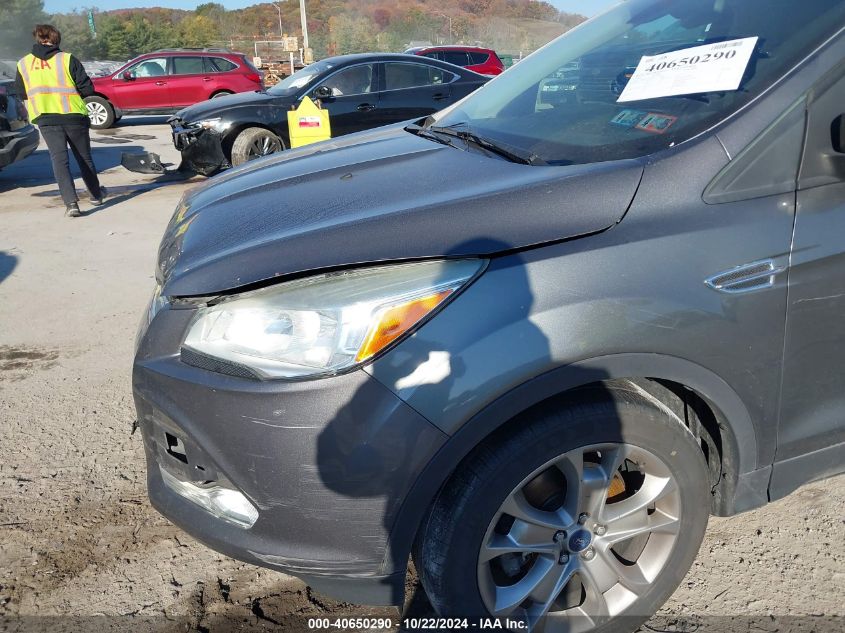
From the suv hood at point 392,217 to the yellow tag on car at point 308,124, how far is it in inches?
214

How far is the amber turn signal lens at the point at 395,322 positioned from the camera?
1642 mm

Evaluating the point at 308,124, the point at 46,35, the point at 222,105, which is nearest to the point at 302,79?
the point at 222,105

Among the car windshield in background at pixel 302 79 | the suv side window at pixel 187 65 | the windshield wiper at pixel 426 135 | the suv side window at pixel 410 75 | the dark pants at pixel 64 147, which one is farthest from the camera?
the suv side window at pixel 187 65

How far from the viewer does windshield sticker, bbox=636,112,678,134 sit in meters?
2.00

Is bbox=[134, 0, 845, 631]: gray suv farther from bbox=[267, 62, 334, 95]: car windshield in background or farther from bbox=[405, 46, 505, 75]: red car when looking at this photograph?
bbox=[405, 46, 505, 75]: red car

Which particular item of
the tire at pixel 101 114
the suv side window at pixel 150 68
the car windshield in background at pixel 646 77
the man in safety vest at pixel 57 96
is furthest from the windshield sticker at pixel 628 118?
the suv side window at pixel 150 68

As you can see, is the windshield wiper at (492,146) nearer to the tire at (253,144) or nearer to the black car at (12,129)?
the tire at (253,144)

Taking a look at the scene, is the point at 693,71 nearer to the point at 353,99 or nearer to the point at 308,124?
the point at 308,124

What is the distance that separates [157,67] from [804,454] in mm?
17997

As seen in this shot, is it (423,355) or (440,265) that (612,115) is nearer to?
(440,265)

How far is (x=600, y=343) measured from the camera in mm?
1693

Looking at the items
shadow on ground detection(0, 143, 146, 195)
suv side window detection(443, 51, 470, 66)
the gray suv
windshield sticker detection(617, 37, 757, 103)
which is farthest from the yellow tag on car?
suv side window detection(443, 51, 470, 66)

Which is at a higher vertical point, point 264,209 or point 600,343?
point 264,209

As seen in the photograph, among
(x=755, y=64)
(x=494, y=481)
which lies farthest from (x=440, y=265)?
(x=755, y=64)
